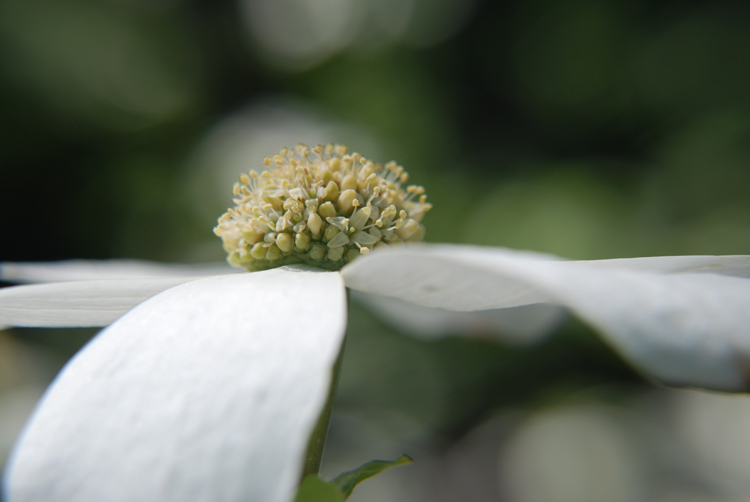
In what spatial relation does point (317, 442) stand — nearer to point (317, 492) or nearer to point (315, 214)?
point (317, 492)

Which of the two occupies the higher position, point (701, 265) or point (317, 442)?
point (701, 265)

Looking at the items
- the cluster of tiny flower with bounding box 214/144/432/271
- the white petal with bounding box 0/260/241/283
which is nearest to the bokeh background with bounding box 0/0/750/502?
the white petal with bounding box 0/260/241/283

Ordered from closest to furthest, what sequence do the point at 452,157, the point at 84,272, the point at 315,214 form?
the point at 315,214 < the point at 84,272 < the point at 452,157

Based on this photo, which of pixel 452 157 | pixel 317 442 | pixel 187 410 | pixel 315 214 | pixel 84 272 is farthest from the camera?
pixel 452 157

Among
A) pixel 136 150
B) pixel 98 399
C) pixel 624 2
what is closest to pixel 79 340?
pixel 136 150

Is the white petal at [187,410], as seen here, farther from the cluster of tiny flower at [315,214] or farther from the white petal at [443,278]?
the cluster of tiny flower at [315,214]

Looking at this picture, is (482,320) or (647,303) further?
(482,320)

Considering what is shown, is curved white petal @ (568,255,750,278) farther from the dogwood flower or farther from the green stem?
the green stem

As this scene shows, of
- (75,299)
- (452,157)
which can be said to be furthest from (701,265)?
(452,157)

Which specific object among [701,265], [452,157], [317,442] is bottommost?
[452,157]
